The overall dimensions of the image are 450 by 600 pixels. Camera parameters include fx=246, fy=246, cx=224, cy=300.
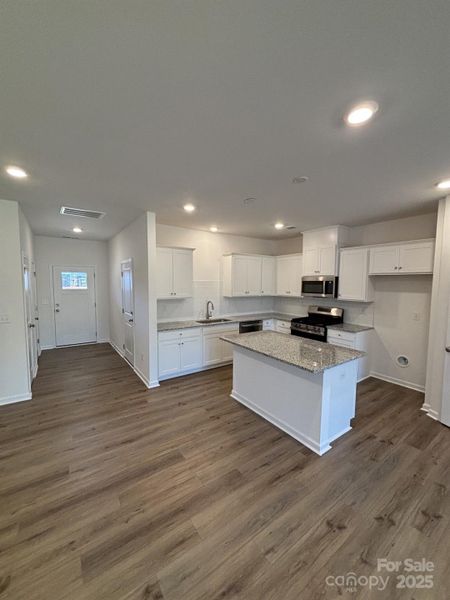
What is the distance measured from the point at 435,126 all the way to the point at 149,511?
3426 mm

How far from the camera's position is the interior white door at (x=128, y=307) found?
4727mm

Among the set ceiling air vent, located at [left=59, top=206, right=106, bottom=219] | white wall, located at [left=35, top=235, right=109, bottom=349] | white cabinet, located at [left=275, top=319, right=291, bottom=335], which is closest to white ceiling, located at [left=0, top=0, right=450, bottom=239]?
ceiling air vent, located at [left=59, top=206, right=106, bottom=219]

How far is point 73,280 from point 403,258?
7.19 metres

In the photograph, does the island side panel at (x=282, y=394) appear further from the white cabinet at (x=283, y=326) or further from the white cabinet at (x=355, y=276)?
the white cabinet at (x=355, y=276)

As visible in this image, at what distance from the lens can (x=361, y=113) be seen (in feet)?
5.05

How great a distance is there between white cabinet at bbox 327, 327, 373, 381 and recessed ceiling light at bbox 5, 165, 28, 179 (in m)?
4.73

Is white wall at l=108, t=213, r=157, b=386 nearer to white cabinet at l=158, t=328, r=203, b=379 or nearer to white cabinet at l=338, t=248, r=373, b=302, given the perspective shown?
white cabinet at l=158, t=328, r=203, b=379

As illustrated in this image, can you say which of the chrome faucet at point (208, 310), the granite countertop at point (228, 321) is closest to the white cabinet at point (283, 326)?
the granite countertop at point (228, 321)

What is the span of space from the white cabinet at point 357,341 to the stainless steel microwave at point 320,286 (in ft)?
2.34

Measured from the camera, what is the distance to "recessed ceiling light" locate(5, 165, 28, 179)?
235cm

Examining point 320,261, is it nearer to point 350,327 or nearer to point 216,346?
point 350,327

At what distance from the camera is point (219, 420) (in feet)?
10.1

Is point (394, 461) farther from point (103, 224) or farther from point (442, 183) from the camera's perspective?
point (103, 224)

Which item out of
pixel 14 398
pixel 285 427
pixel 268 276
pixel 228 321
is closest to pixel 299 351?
pixel 285 427
